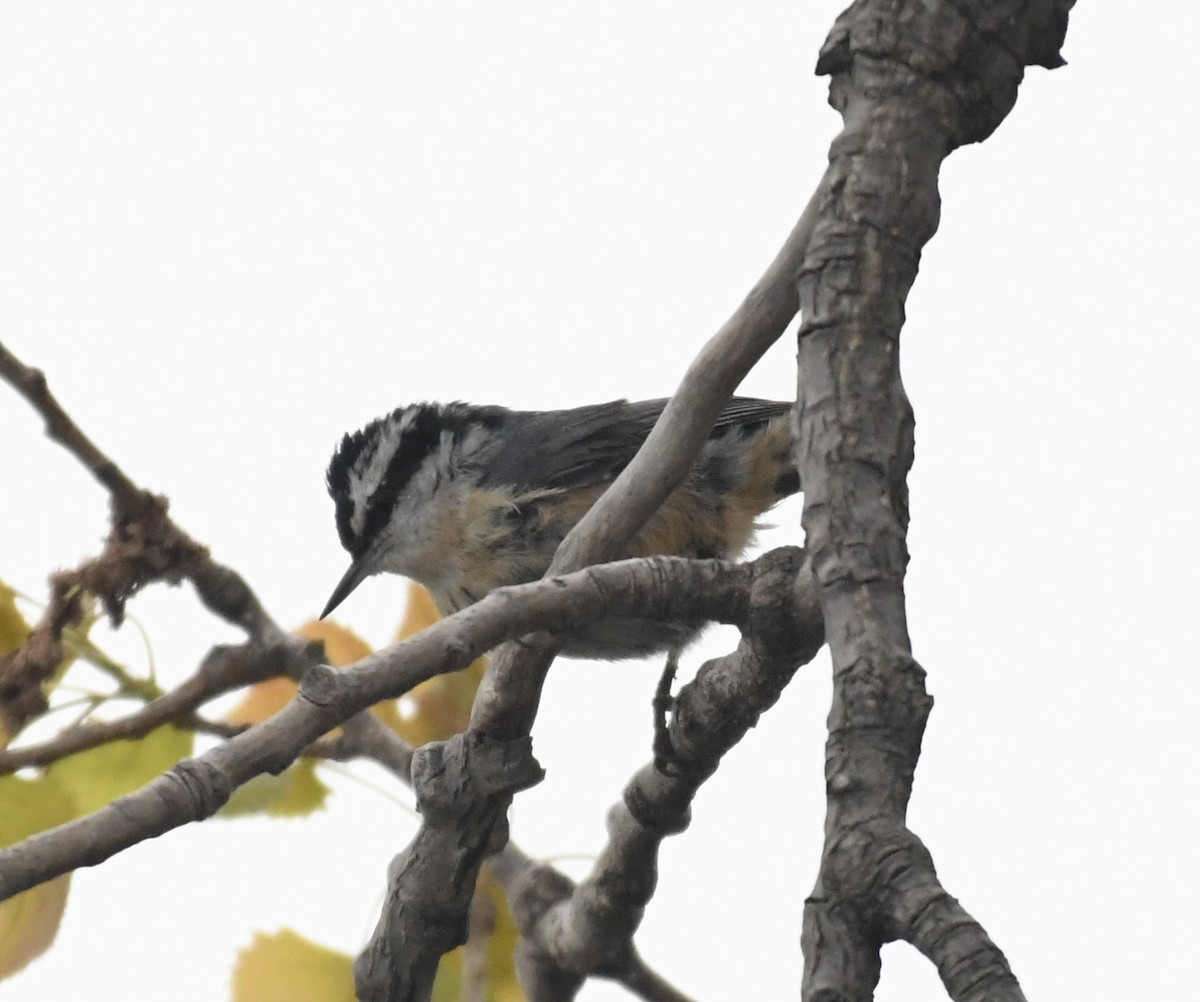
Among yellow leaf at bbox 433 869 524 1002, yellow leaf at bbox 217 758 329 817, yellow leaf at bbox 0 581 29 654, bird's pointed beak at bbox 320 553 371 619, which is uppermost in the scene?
bird's pointed beak at bbox 320 553 371 619

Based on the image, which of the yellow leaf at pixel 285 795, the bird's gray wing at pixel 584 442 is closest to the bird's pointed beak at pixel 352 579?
the bird's gray wing at pixel 584 442

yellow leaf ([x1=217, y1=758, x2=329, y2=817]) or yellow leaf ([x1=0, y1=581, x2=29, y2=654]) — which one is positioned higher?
yellow leaf ([x1=0, y1=581, x2=29, y2=654])

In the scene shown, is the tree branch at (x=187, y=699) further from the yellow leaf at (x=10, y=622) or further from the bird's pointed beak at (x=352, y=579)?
the bird's pointed beak at (x=352, y=579)

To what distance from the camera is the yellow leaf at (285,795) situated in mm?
1731

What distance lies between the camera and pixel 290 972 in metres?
1.60

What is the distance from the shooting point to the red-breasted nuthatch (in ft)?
8.35

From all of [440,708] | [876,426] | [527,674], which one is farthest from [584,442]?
[876,426]

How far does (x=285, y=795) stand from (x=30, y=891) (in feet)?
1.28

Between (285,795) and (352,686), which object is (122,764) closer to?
(285,795)

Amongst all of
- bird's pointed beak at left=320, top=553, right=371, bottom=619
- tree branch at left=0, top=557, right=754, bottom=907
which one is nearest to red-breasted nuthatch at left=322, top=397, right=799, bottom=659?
bird's pointed beak at left=320, top=553, right=371, bottom=619

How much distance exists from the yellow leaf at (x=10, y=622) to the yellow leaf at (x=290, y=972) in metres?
0.40

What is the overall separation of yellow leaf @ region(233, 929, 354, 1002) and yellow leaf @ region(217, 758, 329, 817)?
0.52 feet

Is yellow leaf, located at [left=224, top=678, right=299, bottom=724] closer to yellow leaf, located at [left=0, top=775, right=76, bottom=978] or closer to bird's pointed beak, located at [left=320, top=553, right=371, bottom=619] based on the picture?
yellow leaf, located at [left=0, top=775, right=76, bottom=978]

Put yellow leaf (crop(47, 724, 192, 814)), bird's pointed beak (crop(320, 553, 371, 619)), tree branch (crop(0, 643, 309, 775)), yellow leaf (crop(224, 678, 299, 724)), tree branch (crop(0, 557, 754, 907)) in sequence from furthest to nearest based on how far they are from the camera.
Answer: bird's pointed beak (crop(320, 553, 371, 619)) → yellow leaf (crop(224, 678, 299, 724)) → yellow leaf (crop(47, 724, 192, 814)) → tree branch (crop(0, 643, 309, 775)) → tree branch (crop(0, 557, 754, 907))
